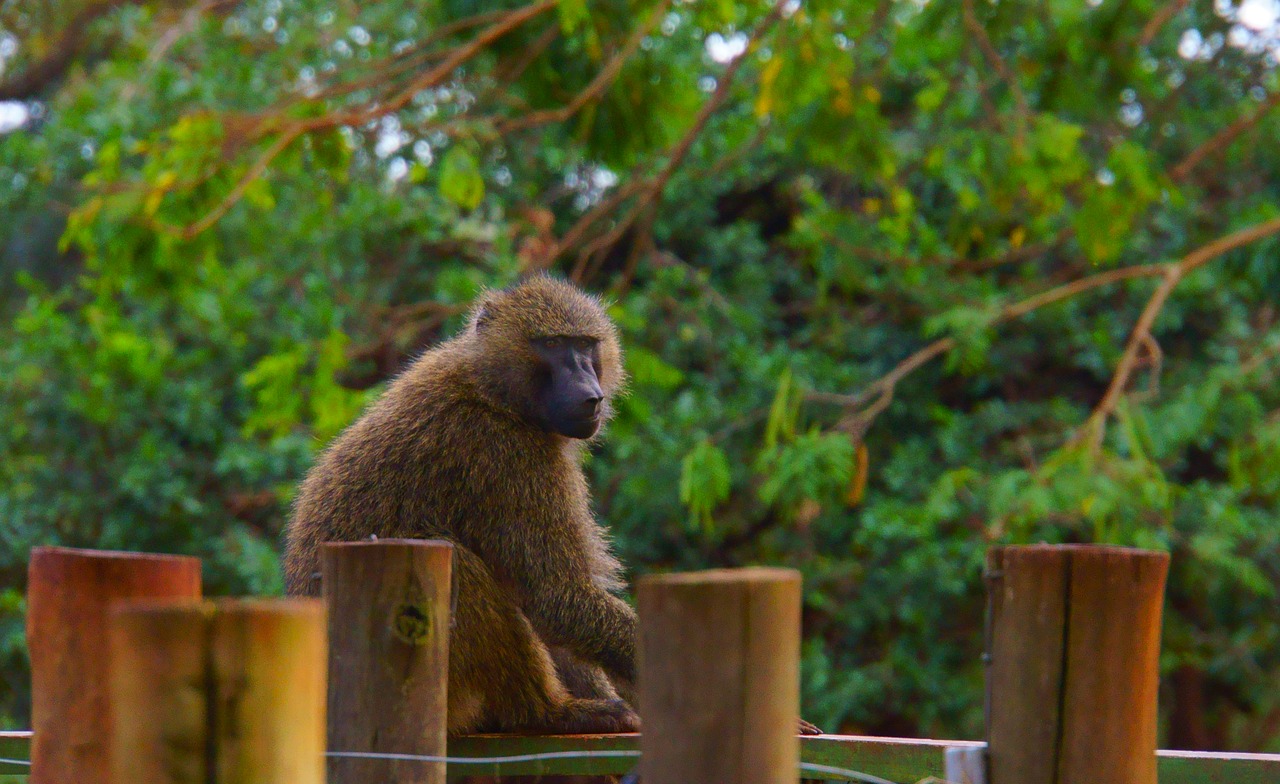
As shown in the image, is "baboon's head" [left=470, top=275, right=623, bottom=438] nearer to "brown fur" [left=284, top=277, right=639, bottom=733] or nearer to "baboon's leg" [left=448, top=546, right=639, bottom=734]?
"brown fur" [left=284, top=277, right=639, bottom=733]

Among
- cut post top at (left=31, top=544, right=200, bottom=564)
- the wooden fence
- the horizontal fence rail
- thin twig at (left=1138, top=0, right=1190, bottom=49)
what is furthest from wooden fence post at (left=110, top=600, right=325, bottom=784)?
thin twig at (left=1138, top=0, right=1190, bottom=49)

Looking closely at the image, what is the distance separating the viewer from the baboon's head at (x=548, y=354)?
3.62m

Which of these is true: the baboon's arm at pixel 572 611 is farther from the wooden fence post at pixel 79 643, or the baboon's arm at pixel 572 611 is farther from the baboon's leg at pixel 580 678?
the wooden fence post at pixel 79 643

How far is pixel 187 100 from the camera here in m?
8.24

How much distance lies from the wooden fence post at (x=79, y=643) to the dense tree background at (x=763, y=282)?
4.48 m

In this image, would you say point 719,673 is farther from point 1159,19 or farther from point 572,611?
point 1159,19

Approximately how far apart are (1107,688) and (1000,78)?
6082 millimetres

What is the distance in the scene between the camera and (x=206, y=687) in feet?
4.33

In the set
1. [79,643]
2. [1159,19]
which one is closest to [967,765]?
[79,643]

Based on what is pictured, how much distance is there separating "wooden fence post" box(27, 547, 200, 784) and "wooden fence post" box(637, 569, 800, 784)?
58cm

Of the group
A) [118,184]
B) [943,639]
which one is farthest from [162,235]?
[943,639]

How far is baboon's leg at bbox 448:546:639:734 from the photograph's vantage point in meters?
3.11

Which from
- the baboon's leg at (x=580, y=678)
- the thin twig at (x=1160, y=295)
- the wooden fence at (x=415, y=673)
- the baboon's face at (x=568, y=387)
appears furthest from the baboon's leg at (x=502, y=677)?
the thin twig at (x=1160, y=295)

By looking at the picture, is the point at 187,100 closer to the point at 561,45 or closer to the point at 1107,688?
the point at 561,45
